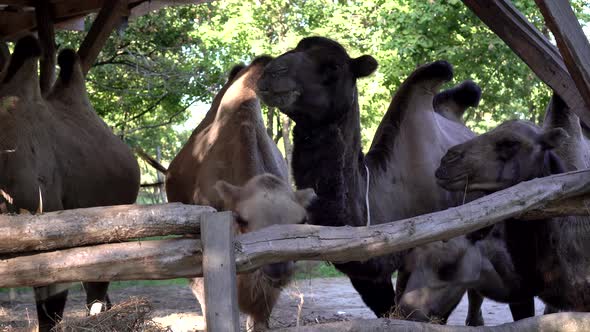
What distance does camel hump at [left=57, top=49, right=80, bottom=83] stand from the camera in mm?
7512

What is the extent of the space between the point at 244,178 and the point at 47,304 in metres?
2.10

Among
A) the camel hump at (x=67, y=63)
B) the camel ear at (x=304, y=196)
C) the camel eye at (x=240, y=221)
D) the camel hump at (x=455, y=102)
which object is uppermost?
the camel hump at (x=67, y=63)

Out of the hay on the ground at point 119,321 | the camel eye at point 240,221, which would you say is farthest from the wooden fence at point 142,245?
the camel eye at point 240,221

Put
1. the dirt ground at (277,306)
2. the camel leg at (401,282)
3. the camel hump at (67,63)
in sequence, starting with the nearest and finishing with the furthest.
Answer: the camel leg at (401,282) < the camel hump at (67,63) < the dirt ground at (277,306)

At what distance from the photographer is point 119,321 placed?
12.6ft

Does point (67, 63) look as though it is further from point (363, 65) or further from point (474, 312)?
point (474, 312)

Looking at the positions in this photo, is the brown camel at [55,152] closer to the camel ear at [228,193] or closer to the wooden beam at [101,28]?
the wooden beam at [101,28]

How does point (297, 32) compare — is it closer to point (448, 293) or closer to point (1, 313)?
point (1, 313)

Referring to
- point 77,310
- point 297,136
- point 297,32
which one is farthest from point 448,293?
point 297,32

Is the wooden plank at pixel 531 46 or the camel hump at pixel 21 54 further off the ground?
the camel hump at pixel 21 54

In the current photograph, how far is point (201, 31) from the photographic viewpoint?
1700cm

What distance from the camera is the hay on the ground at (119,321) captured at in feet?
12.4

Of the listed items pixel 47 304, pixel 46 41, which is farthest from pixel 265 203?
pixel 46 41

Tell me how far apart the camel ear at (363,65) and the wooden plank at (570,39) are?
1157 mm
